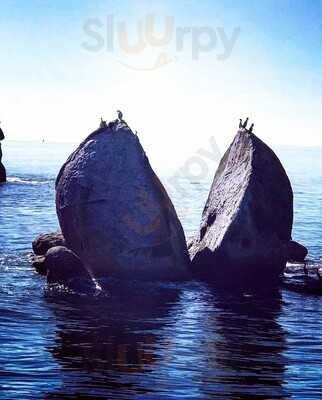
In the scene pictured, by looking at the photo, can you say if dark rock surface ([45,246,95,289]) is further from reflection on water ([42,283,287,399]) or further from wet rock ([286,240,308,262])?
wet rock ([286,240,308,262])

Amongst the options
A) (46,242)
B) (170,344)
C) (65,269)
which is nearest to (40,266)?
(46,242)

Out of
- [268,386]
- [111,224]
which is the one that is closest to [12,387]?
[268,386]

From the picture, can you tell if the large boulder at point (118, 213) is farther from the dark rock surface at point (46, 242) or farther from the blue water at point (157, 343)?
the dark rock surface at point (46, 242)

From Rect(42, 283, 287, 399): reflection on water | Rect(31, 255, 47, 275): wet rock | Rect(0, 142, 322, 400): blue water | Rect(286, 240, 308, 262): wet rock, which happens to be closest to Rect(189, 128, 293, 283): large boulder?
Rect(0, 142, 322, 400): blue water

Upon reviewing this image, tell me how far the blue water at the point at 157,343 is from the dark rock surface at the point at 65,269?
2.27 ft

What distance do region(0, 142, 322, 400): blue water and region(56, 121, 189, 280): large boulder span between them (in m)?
1.24

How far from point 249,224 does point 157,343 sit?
7.81 metres

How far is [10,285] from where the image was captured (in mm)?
23109

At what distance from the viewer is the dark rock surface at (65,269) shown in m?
22.8

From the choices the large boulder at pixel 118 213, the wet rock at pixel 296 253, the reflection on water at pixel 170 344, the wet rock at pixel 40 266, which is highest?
the large boulder at pixel 118 213

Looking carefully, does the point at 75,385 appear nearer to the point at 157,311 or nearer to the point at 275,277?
the point at 157,311

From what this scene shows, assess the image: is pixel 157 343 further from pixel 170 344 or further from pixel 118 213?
pixel 118 213

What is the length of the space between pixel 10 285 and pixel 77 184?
4411mm

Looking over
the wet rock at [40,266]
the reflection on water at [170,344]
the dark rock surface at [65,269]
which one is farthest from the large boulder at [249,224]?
the wet rock at [40,266]
